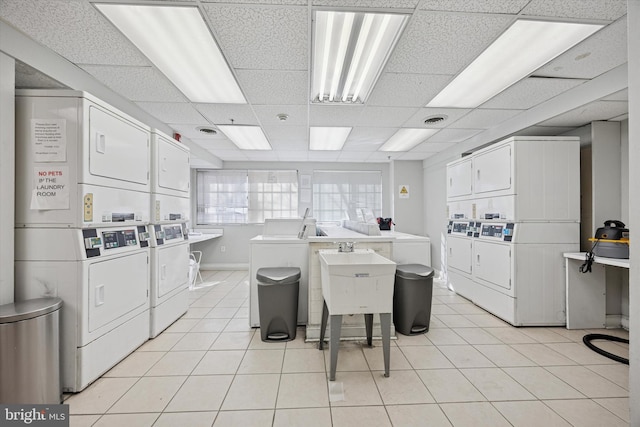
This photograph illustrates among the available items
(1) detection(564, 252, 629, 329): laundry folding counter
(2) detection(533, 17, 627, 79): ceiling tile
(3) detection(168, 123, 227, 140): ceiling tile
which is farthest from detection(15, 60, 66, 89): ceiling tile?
(1) detection(564, 252, 629, 329): laundry folding counter

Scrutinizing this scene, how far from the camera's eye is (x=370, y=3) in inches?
63.8

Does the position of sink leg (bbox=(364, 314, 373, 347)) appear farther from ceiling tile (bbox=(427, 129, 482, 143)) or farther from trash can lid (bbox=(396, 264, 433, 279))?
ceiling tile (bbox=(427, 129, 482, 143))

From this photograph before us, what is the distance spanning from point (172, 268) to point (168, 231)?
42cm

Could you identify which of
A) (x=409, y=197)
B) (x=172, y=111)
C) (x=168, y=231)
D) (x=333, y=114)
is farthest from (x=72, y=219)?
(x=409, y=197)

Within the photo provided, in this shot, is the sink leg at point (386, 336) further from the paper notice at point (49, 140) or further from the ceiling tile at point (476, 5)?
the paper notice at point (49, 140)

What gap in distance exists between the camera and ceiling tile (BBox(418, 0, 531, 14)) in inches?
63.2

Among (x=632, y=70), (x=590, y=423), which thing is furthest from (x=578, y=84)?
(x=590, y=423)

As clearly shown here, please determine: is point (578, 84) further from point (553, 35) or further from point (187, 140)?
point (187, 140)

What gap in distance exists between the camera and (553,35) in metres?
1.89

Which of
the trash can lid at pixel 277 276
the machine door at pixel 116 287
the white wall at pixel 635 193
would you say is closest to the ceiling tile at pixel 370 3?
the white wall at pixel 635 193

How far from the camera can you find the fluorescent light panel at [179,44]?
67.3 inches

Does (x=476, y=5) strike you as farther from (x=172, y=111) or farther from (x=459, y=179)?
(x=172, y=111)

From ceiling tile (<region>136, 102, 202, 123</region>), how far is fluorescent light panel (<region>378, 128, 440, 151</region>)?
112 inches

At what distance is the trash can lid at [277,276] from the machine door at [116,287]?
42.4 inches
